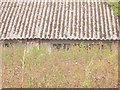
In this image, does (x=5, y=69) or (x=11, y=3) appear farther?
(x=11, y=3)

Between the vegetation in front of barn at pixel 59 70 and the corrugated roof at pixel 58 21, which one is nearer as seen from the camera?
the vegetation in front of barn at pixel 59 70

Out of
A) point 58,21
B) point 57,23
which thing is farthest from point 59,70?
point 58,21

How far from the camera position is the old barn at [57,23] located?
47.2 ft

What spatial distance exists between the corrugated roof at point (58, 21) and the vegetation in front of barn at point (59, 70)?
657cm

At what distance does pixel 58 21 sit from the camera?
50.1 ft

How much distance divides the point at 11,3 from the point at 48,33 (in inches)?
152

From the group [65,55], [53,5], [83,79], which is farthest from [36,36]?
[83,79]

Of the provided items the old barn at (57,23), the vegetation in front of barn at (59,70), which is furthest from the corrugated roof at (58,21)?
the vegetation in front of barn at (59,70)

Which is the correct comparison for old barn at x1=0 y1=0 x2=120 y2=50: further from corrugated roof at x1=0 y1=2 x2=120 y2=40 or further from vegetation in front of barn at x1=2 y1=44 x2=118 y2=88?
vegetation in front of barn at x1=2 y1=44 x2=118 y2=88

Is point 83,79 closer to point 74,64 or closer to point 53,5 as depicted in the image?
point 74,64

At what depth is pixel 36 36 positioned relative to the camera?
1438 centimetres

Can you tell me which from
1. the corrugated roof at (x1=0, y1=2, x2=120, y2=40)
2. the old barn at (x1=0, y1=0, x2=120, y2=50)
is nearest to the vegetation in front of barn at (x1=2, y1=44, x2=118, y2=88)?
the old barn at (x1=0, y1=0, x2=120, y2=50)

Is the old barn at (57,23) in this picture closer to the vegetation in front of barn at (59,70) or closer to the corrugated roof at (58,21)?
the corrugated roof at (58,21)

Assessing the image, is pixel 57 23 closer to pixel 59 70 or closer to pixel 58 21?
pixel 58 21
